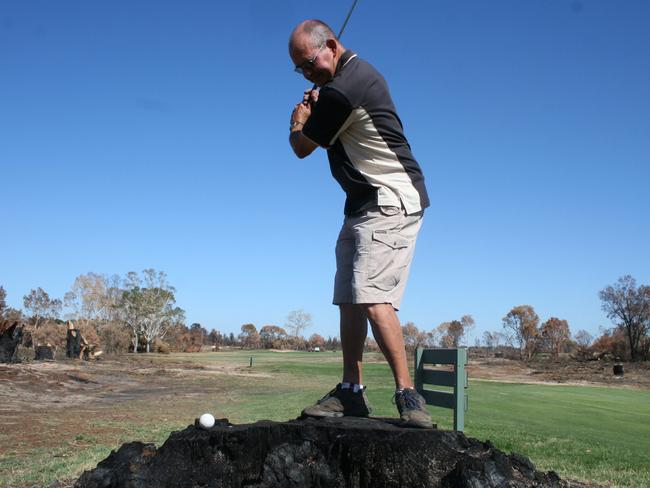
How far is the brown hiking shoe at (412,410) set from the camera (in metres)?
2.91

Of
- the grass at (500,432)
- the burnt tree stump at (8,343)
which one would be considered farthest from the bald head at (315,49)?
the burnt tree stump at (8,343)

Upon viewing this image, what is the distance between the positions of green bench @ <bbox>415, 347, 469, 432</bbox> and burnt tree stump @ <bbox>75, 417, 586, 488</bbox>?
6.42ft

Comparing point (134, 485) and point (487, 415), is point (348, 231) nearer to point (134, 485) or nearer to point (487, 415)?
point (134, 485)

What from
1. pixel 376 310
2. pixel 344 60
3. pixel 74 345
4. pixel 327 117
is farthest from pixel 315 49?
pixel 74 345

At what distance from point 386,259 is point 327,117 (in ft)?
2.68

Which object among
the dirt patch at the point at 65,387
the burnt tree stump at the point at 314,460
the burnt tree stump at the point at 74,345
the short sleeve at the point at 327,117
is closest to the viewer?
the burnt tree stump at the point at 314,460

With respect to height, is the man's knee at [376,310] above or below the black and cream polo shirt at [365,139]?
below

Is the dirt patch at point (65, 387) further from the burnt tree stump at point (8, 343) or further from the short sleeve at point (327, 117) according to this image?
the short sleeve at point (327, 117)

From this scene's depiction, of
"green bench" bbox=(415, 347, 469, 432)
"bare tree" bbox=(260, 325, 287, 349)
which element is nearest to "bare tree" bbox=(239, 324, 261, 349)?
"bare tree" bbox=(260, 325, 287, 349)

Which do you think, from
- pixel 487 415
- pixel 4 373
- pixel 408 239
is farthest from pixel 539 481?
pixel 4 373

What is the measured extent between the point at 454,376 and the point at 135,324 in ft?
219

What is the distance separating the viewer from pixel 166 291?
6881cm

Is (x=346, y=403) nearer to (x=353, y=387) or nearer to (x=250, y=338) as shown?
(x=353, y=387)

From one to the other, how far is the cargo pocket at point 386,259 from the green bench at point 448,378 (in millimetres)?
1915
